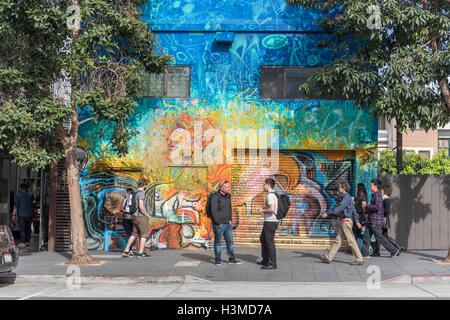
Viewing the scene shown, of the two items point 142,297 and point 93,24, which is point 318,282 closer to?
point 142,297

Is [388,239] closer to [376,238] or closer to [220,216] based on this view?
[376,238]

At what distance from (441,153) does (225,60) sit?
23322mm

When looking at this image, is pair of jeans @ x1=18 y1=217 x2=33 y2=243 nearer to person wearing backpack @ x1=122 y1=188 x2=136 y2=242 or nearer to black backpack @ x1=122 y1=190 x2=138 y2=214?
person wearing backpack @ x1=122 y1=188 x2=136 y2=242

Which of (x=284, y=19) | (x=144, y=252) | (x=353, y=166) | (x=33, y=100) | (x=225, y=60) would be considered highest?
(x=284, y=19)

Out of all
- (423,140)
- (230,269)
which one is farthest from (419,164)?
(230,269)

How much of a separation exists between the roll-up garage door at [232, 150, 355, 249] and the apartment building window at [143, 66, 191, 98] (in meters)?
2.34

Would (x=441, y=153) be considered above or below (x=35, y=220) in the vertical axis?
above

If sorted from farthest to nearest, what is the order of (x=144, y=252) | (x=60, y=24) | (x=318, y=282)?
(x=144, y=252), (x=60, y=24), (x=318, y=282)

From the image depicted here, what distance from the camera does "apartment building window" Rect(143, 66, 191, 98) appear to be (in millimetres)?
15133

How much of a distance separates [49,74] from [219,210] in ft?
15.2

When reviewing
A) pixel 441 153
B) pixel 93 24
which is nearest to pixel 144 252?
pixel 93 24

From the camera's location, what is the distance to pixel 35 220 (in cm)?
1828

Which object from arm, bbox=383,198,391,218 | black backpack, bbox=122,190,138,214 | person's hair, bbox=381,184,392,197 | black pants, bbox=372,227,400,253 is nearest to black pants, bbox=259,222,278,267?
black pants, bbox=372,227,400,253

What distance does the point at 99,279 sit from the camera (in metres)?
10.7
